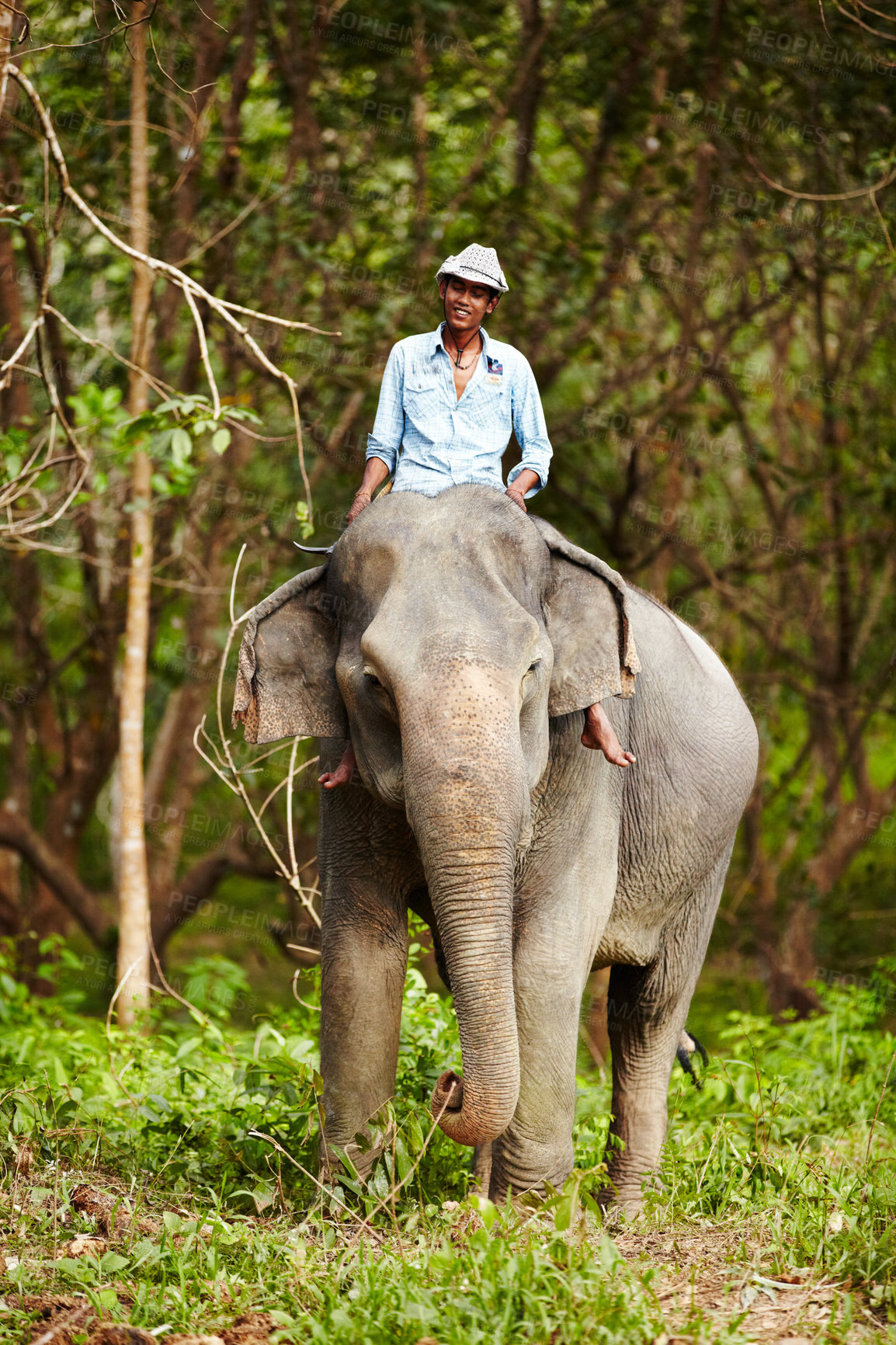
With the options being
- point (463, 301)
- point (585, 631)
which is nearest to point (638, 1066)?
point (585, 631)

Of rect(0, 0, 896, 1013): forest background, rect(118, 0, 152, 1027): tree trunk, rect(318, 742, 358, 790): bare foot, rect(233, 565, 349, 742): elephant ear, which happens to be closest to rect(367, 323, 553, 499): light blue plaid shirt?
rect(233, 565, 349, 742): elephant ear

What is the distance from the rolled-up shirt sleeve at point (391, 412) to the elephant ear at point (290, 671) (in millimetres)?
460

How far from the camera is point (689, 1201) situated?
4121 millimetres

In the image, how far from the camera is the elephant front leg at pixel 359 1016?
4.11 meters

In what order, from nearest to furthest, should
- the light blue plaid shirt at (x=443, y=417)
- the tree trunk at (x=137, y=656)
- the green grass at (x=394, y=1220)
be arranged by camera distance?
the green grass at (x=394, y=1220)
the light blue plaid shirt at (x=443, y=417)
the tree trunk at (x=137, y=656)

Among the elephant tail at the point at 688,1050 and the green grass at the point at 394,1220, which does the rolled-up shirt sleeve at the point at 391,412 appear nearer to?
the green grass at the point at 394,1220

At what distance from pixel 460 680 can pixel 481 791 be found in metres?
0.27

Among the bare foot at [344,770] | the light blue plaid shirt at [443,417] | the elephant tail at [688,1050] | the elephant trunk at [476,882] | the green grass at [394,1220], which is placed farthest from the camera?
the elephant tail at [688,1050]

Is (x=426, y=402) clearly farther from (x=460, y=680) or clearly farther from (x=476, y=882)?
(x=476, y=882)

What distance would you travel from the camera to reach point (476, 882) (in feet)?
11.3

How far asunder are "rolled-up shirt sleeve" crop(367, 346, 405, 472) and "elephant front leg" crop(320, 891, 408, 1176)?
129cm

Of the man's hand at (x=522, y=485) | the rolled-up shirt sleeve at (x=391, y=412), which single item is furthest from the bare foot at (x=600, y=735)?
the rolled-up shirt sleeve at (x=391, y=412)

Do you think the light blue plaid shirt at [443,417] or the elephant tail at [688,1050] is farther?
the elephant tail at [688,1050]

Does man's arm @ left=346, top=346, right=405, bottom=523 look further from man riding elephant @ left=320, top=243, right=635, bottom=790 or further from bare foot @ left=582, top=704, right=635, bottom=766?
bare foot @ left=582, top=704, right=635, bottom=766
